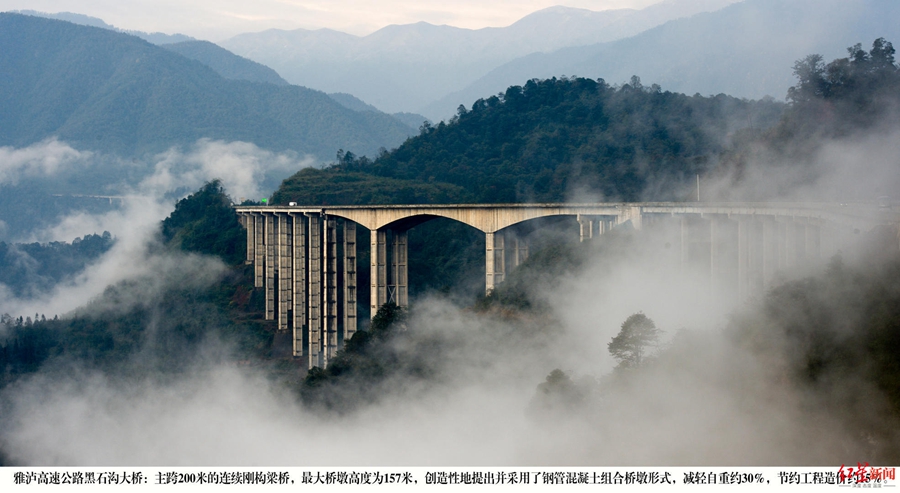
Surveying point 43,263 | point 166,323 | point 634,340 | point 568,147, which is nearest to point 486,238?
point 634,340

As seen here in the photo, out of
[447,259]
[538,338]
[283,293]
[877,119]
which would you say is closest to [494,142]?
[447,259]

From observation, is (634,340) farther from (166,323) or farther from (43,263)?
(43,263)

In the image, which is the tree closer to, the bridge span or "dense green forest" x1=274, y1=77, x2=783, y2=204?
the bridge span

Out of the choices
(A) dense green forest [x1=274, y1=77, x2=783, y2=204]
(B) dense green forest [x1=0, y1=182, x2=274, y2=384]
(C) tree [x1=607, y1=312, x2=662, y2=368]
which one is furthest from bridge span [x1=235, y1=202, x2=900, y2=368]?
(A) dense green forest [x1=274, y1=77, x2=783, y2=204]

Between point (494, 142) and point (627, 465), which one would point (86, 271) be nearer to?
point (494, 142)

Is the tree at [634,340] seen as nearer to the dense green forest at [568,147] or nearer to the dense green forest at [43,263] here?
the dense green forest at [568,147]

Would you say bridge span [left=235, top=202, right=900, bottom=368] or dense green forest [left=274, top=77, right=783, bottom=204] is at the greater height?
dense green forest [left=274, top=77, right=783, bottom=204]
